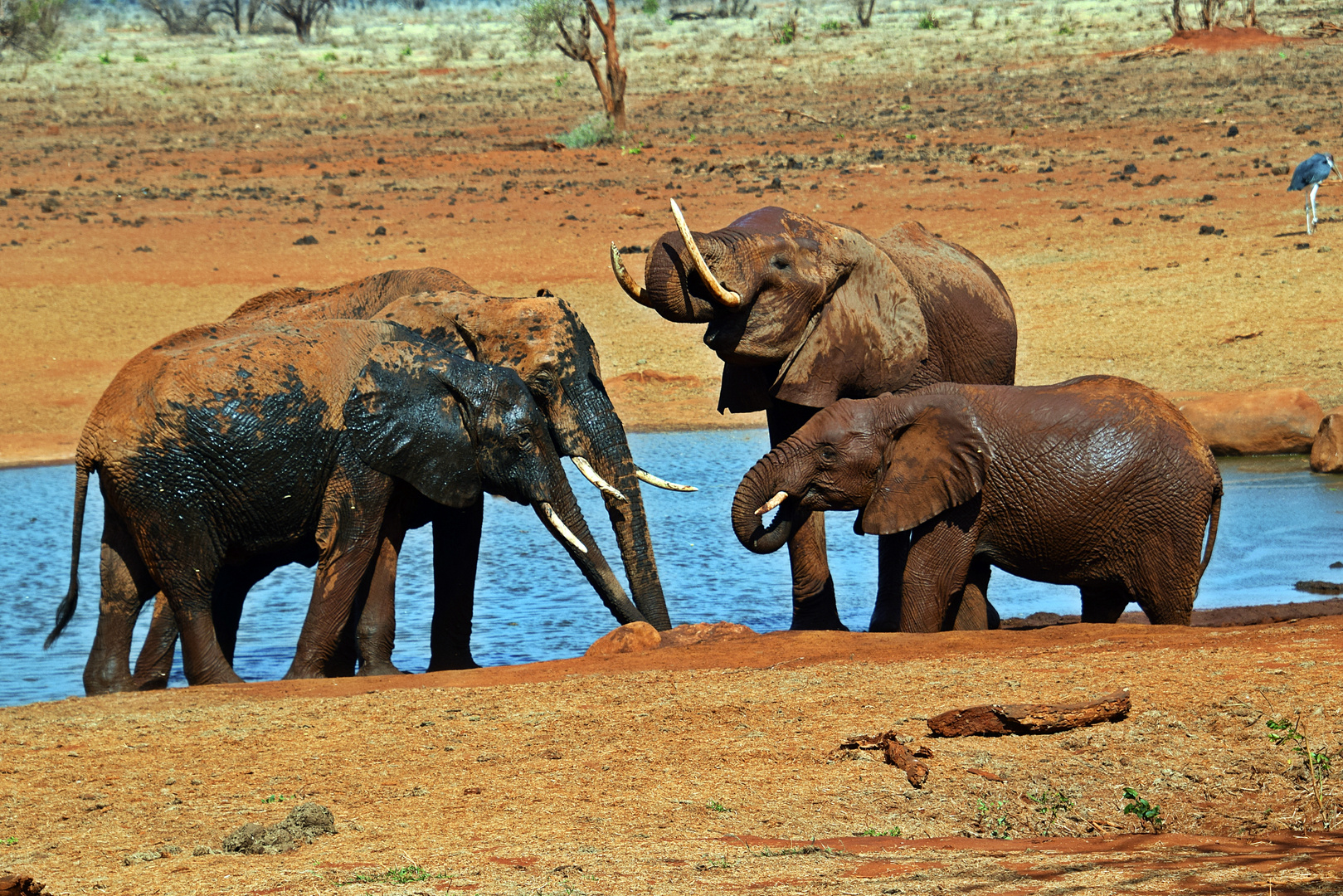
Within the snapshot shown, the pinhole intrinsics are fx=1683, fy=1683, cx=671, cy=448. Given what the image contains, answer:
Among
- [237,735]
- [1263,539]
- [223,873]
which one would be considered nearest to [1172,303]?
[1263,539]

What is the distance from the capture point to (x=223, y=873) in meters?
4.35

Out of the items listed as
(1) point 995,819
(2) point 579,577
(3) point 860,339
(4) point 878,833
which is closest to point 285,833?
(4) point 878,833

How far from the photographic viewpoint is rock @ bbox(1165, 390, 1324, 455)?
13031 mm

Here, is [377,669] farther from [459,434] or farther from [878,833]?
[878,833]

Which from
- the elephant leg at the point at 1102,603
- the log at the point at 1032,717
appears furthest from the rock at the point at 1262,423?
the log at the point at 1032,717

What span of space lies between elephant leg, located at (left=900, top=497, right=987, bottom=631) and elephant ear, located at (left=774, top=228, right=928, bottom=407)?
2.92 feet

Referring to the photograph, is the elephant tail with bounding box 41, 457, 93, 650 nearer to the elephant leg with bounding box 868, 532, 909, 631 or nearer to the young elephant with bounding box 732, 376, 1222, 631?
the young elephant with bounding box 732, 376, 1222, 631

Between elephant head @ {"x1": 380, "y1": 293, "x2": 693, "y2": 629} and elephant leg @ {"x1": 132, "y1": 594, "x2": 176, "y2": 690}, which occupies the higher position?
elephant head @ {"x1": 380, "y1": 293, "x2": 693, "y2": 629}

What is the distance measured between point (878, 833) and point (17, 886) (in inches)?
86.2

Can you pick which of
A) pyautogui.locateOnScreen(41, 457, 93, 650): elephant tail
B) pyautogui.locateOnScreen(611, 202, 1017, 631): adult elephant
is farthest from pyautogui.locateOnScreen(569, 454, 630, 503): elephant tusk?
pyautogui.locateOnScreen(41, 457, 93, 650): elephant tail

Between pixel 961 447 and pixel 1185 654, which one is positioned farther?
pixel 961 447

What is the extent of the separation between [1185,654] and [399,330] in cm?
374

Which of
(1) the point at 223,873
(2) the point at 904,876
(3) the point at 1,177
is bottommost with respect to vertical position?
(3) the point at 1,177

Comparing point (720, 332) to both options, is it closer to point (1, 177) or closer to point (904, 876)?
point (904, 876)
